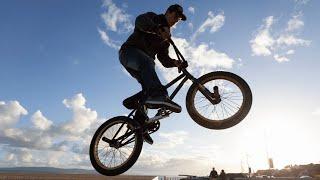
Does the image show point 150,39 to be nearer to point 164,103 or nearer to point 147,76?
point 147,76

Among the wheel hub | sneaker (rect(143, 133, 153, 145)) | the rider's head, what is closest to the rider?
the rider's head

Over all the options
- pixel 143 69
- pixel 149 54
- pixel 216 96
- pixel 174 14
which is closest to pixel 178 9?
pixel 174 14

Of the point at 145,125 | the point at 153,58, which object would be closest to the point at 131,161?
the point at 145,125

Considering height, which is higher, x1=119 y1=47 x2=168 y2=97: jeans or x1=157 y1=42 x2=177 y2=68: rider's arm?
x1=157 y1=42 x2=177 y2=68: rider's arm

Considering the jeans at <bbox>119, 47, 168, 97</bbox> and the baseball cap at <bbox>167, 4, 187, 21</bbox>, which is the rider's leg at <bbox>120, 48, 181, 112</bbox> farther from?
the baseball cap at <bbox>167, 4, 187, 21</bbox>

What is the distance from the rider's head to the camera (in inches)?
290

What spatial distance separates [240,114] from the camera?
739cm

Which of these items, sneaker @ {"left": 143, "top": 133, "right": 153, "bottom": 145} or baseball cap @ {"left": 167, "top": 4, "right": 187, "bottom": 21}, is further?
sneaker @ {"left": 143, "top": 133, "right": 153, "bottom": 145}

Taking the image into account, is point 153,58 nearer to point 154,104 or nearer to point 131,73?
point 131,73

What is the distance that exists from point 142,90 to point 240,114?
2.01 meters

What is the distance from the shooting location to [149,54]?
25.4 feet

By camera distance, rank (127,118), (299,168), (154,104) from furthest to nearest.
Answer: (299,168), (127,118), (154,104)

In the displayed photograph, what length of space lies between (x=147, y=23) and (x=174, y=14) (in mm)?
633

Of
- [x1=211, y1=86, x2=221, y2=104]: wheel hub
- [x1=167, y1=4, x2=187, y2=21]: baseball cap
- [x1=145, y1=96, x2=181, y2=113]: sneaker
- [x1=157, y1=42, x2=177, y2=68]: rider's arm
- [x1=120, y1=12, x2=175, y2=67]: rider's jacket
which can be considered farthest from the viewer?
[x1=157, y1=42, x2=177, y2=68]: rider's arm
